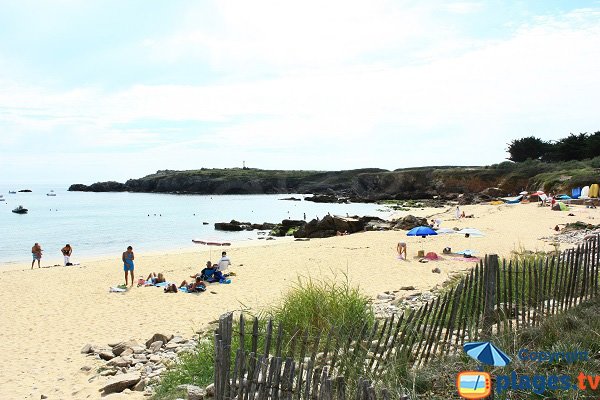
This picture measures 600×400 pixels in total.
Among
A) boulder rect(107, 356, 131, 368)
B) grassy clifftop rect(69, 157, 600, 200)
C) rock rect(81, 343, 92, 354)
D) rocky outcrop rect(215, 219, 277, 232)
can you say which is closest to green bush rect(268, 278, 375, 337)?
boulder rect(107, 356, 131, 368)

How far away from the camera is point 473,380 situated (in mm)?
3865

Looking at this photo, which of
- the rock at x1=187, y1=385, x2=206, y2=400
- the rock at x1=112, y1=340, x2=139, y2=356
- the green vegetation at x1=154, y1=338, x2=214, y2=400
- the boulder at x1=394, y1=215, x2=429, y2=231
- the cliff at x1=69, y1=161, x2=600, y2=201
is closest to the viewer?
the rock at x1=187, y1=385, x2=206, y2=400

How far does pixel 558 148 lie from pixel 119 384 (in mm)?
76481

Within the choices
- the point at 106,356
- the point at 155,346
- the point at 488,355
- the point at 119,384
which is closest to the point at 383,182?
the point at 155,346

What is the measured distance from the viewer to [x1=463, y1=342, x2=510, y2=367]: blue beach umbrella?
12.0ft

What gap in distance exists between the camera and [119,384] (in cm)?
716

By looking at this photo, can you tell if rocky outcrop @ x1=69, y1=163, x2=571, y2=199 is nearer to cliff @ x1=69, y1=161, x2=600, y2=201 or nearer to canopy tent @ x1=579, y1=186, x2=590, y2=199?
cliff @ x1=69, y1=161, x2=600, y2=201

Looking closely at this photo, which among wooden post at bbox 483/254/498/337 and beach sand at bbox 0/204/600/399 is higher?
wooden post at bbox 483/254/498/337

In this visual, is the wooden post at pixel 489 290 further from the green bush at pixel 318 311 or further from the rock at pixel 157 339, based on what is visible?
the rock at pixel 157 339

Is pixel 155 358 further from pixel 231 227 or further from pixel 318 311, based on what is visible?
pixel 231 227

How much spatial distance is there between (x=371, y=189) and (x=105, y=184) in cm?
10940

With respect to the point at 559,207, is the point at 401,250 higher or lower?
lower

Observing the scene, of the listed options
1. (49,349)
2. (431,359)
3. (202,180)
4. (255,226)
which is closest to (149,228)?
(255,226)

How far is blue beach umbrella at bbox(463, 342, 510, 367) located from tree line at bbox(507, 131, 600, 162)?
66.8m
